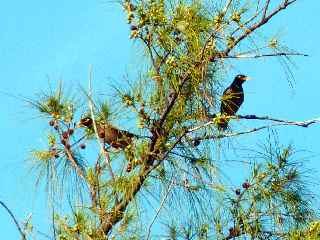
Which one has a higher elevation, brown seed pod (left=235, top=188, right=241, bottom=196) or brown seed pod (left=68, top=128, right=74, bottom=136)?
brown seed pod (left=68, top=128, right=74, bottom=136)

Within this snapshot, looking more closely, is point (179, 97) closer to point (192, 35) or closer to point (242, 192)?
point (192, 35)

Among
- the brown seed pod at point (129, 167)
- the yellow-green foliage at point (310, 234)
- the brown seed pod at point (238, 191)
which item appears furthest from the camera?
the brown seed pod at point (238, 191)

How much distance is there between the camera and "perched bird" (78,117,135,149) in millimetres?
2232

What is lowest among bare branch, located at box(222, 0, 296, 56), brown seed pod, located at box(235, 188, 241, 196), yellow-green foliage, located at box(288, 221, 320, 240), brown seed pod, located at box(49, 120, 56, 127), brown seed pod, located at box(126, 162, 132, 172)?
yellow-green foliage, located at box(288, 221, 320, 240)

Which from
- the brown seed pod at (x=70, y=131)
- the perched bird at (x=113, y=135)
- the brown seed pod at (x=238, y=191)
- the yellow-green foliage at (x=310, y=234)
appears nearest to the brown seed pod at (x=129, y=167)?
the perched bird at (x=113, y=135)

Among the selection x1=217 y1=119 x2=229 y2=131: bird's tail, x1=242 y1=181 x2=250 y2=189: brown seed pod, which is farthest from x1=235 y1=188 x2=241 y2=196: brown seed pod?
x1=217 y1=119 x2=229 y2=131: bird's tail

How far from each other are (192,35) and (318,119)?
16.1 inches

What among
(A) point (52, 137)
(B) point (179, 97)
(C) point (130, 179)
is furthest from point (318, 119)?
(A) point (52, 137)

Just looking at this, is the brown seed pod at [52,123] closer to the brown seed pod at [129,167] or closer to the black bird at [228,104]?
the brown seed pod at [129,167]

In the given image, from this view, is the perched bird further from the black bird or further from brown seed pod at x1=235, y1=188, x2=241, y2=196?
brown seed pod at x1=235, y1=188, x2=241, y2=196

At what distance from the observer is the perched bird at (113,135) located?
2.23 meters

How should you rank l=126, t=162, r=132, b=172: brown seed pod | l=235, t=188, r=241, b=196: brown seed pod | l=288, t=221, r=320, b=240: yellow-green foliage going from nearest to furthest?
l=288, t=221, r=320, b=240: yellow-green foliage < l=126, t=162, r=132, b=172: brown seed pod < l=235, t=188, r=241, b=196: brown seed pod

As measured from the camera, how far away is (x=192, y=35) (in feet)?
7.00

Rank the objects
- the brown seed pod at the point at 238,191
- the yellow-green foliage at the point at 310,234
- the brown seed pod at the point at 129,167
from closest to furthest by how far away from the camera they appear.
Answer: the yellow-green foliage at the point at 310,234
the brown seed pod at the point at 129,167
the brown seed pod at the point at 238,191
